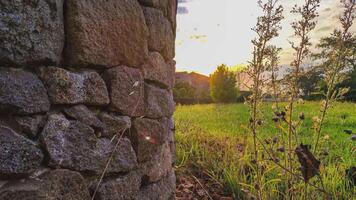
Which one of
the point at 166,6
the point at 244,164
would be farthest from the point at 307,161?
the point at 244,164

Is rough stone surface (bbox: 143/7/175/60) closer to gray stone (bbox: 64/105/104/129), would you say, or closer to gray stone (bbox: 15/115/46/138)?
gray stone (bbox: 64/105/104/129)

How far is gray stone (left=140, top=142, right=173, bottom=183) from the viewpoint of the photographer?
88.2 inches

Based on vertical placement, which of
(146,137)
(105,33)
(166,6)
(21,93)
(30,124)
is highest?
(166,6)

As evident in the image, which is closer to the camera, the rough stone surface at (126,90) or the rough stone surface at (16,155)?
the rough stone surface at (16,155)

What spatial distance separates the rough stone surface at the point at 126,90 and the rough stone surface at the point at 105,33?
0.05 metres

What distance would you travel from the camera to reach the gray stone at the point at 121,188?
1.83 meters

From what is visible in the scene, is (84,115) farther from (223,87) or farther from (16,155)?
(223,87)

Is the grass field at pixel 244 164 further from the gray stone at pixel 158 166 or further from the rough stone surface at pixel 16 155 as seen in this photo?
the rough stone surface at pixel 16 155

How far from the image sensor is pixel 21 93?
1.42 m

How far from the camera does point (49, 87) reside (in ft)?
5.09

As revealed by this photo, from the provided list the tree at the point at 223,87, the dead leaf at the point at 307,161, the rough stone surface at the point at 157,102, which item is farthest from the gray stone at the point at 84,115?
the tree at the point at 223,87

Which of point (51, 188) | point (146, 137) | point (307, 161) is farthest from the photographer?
point (146, 137)

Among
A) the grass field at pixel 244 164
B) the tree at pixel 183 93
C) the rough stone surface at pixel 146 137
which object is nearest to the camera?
the rough stone surface at pixel 146 137

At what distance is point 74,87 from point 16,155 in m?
0.38
